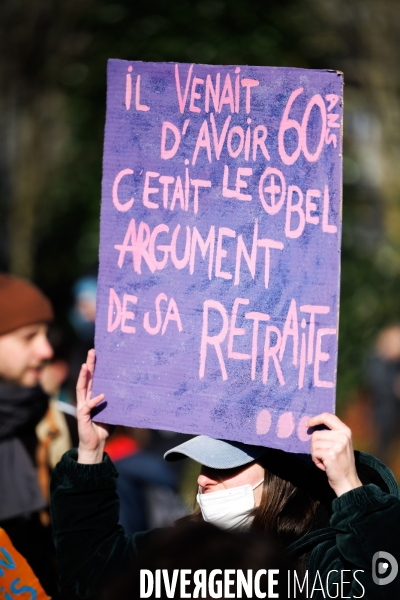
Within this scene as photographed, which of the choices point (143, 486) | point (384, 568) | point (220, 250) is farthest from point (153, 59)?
point (384, 568)

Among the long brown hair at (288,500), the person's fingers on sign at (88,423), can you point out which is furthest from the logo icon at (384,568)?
the person's fingers on sign at (88,423)

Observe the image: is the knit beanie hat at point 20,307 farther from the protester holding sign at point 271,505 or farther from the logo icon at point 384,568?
the logo icon at point 384,568

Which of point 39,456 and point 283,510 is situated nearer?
point 283,510

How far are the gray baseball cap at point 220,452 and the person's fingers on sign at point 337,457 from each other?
0.28m

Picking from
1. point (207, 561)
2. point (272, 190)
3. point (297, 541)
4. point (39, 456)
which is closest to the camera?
point (207, 561)

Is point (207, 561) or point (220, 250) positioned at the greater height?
point (220, 250)

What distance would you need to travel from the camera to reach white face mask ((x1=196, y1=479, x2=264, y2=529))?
7.77ft

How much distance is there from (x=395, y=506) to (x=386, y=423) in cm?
770

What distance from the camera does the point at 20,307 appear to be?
3.55m

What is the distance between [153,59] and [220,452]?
8.06 meters

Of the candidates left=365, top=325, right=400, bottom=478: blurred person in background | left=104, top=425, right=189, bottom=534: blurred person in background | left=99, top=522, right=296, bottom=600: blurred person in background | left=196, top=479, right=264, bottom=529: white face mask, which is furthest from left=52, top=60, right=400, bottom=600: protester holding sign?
left=365, top=325, right=400, bottom=478: blurred person in background

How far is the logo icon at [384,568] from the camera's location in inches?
78.7

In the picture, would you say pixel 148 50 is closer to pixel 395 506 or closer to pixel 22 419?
pixel 22 419

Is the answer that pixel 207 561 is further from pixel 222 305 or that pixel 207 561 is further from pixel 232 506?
pixel 222 305
